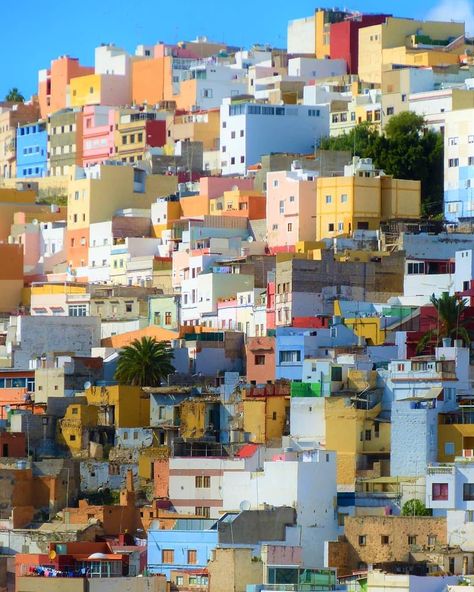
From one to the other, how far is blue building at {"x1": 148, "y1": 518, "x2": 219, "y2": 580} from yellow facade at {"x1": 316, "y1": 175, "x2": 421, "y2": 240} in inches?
855

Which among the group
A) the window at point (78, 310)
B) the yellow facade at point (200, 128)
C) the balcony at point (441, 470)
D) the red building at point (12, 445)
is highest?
the yellow facade at point (200, 128)

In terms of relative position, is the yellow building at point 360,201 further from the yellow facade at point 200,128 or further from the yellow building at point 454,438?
the yellow building at point 454,438

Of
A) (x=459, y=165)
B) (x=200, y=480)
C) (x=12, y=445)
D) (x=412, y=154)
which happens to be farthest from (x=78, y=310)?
(x=200, y=480)

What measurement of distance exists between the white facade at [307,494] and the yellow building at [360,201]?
1989 centimetres

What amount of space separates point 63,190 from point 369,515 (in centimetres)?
4479

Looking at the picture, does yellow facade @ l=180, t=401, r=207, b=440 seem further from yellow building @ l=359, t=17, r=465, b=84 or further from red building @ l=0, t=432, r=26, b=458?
yellow building @ l=359, t=17, r=465, b=84

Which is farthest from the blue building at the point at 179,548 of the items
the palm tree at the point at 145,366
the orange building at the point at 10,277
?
the orange building at the point at 10,277

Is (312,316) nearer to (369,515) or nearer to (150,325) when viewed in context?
(150,325)

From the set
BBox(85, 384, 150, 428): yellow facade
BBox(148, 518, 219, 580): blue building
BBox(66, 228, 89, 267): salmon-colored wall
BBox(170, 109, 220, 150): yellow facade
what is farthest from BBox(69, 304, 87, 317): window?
BBox(148, 518, 219, 580): blue building

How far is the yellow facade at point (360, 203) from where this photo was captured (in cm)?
7044

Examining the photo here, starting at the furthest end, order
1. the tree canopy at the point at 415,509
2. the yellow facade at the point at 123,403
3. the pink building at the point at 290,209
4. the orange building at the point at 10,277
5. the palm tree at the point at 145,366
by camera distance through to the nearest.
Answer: the orange building at the point at 10,277
the pink building at the point at 290,209
the palm tree at the point at 145,366
the yellow facade at the point at 123,403
the tree canopy at the point at 415,509

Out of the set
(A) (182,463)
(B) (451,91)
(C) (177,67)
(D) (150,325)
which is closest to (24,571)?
(A) (182,463)

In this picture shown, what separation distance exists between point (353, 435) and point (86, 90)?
50030 millimetres

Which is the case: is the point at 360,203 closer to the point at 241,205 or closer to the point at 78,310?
the point at 241,205
